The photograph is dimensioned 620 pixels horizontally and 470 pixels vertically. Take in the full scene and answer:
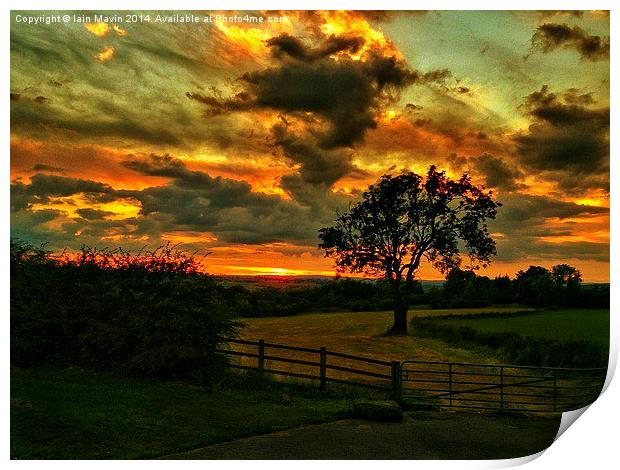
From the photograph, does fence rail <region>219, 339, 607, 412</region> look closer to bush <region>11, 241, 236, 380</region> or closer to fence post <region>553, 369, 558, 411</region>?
fence post <region>553, 369, 558, 411</region>

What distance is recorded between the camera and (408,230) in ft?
23.7

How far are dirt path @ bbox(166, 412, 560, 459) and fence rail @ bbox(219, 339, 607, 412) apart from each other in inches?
10.7

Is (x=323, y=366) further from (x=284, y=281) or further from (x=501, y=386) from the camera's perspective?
(x=501, y=386)

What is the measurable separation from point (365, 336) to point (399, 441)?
117 centimetres

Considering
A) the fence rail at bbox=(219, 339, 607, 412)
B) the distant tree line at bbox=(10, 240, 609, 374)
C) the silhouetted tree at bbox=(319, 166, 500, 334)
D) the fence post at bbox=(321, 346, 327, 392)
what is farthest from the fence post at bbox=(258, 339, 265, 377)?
the silhouetted tree at bbox=(319, 166, 500, 334)

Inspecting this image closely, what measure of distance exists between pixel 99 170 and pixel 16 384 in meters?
2.27

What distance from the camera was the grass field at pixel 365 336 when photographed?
7277 mm

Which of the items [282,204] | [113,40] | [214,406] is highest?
[113,40]

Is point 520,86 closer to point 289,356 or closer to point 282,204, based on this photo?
point 282,204

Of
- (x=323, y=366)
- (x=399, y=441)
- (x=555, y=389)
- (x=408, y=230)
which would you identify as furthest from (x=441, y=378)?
(x=408, y=230)

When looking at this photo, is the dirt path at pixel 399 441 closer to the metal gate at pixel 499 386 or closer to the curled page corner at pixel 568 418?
the curled page corner at pixel 568 418

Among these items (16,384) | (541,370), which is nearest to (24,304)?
(16,384)

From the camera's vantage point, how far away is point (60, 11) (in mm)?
6754

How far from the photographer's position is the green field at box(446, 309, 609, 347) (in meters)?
7.06
